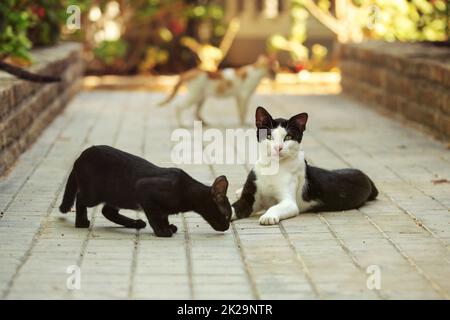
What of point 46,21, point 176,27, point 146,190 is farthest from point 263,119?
point 176,27

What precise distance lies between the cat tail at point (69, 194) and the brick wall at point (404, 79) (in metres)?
4.80

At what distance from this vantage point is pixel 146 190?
18.2 ft

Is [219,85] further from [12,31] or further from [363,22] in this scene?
[363,22]

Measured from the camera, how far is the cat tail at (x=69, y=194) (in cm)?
596

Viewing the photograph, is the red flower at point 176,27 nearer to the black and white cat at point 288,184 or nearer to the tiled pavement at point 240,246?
the tiled pavement at point 240,246

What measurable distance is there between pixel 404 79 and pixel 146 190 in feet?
21.6

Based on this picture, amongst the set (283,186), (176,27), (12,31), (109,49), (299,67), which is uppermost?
(12,31)

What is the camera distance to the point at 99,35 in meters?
17.4

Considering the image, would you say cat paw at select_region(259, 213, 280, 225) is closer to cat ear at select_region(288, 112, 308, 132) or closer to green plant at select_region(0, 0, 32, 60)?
cat ear at select_region(288, 112, 308, 132)

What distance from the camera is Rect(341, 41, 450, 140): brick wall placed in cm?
1010

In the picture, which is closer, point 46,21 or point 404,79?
point 404,79

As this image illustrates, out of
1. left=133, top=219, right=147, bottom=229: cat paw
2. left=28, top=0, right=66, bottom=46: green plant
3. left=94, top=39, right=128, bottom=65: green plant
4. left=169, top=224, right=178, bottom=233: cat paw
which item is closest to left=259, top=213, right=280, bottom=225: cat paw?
left=169, top=224, right=178, bottom=233: cat paw

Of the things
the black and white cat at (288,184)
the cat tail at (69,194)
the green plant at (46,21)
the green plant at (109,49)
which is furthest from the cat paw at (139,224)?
the green plant at (109,49)
